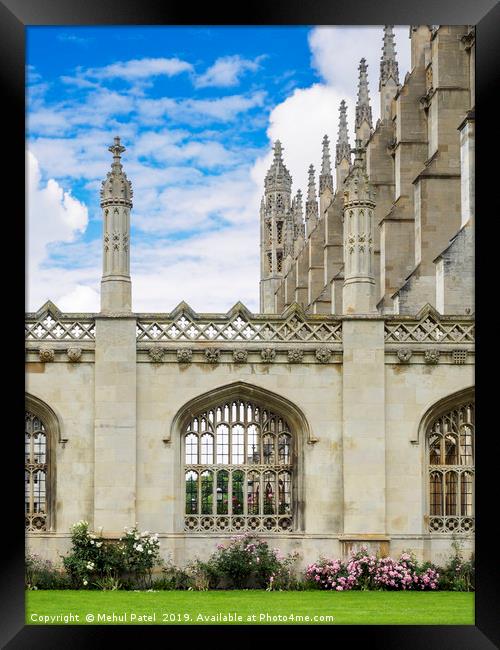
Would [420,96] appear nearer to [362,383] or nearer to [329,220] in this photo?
[329,220]

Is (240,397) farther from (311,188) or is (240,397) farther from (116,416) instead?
(311,188)

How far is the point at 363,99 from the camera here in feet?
176

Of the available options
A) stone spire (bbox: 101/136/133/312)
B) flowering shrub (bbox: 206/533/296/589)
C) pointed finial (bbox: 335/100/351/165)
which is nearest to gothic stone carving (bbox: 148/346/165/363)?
stone spire (bbox: 101/136/133/312)

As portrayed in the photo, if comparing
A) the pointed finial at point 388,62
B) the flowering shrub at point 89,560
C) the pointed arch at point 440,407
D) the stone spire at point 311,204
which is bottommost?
the flowering shrub at point 89,560

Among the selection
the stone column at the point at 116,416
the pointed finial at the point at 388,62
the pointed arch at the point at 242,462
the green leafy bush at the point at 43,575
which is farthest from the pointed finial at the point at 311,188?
the green leafy bush at the point at 43,575

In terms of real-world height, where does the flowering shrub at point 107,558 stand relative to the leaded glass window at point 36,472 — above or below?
below

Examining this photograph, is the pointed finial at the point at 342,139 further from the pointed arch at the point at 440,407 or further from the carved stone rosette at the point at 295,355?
the carved stone rosette at the point at 295,355

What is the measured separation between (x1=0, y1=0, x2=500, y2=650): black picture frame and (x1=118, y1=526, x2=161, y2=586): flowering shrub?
31.6 ft

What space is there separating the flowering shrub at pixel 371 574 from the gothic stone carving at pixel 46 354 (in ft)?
22.2

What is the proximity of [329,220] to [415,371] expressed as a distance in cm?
2826
